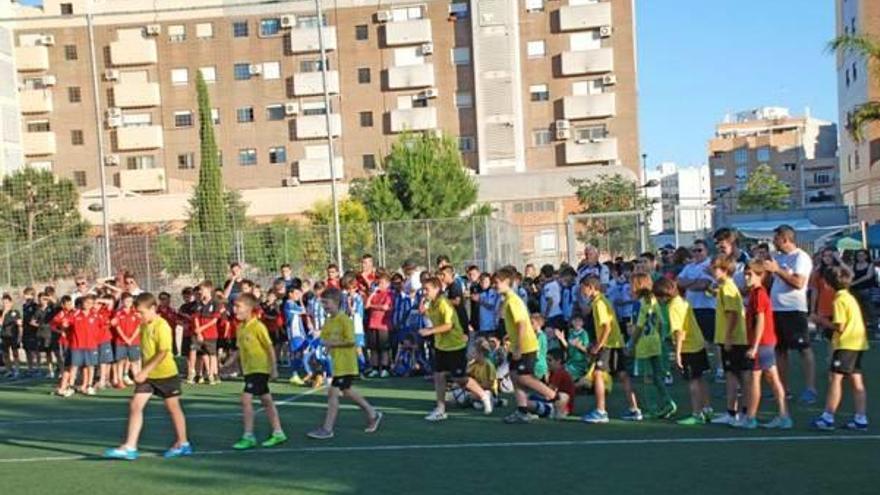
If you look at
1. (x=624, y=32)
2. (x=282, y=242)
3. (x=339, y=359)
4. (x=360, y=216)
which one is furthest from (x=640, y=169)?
(x=339, y=359)

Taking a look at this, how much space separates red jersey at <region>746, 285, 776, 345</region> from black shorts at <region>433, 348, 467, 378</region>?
3.30m

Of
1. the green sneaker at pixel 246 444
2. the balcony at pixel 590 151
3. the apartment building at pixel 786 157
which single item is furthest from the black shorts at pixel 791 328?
the apartment building at pixel 786 157

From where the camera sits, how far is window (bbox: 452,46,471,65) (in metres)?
Result: 64.2

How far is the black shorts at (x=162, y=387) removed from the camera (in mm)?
9617

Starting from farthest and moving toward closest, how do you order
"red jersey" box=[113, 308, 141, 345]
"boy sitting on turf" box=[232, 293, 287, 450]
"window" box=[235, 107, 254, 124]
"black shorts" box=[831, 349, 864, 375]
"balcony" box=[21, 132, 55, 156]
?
"window" box=[235, 107, 254, 124], "balcony" box=[21, 132, 55, 156], "red jersey" box=[113, 308, 141, 345], "boy sitting on turf" box=[232, 293, 287, 450], "black shorts" box=[831, 349, 864, 375]

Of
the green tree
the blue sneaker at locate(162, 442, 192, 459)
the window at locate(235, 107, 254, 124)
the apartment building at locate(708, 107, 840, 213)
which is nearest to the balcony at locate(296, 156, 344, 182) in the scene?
the window at locate(235, 107, 254, 124)

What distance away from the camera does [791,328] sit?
10.7 meters

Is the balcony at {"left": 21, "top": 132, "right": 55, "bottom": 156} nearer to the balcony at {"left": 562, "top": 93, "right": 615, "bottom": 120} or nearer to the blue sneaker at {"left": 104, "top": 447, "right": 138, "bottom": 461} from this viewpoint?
the balcony at {"left": 562, "top": 93, "right": 615, "bottom": 120}

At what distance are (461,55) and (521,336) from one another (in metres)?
55.5

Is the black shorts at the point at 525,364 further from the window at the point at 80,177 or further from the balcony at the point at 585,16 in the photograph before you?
the window at the point at 80,177

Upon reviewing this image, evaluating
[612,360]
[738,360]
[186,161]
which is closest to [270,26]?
[186,161]

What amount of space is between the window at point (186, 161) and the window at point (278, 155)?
17.2ft

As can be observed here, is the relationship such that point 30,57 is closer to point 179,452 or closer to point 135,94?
point 135,94

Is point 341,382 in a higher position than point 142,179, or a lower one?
lower
